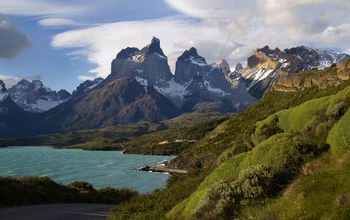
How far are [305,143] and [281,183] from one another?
7.02 feet

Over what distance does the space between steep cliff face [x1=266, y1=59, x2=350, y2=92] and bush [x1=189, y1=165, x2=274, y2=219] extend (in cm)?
4587

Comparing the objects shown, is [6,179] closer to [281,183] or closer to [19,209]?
[19,209]

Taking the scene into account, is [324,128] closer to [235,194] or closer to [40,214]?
[235,194]

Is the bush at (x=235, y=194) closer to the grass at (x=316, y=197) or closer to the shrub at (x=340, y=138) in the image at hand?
the grass at (x=316, y=197)

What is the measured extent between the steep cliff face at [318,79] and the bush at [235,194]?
150 ft

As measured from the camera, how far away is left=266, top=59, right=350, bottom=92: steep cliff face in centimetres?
4592

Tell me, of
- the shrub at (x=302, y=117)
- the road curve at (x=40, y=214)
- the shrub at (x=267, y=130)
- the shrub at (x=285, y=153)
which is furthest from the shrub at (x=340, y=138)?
the road curve at (x=40, y=214)

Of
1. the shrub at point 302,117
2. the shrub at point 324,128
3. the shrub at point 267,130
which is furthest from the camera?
the shrub at point 267,130

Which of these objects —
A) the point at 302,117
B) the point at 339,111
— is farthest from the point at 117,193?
the point at 339,111

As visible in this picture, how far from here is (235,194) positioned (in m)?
8.45

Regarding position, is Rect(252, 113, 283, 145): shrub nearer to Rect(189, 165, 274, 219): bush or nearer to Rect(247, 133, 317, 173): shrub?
Rect(247, 133, 317, 173): shrub

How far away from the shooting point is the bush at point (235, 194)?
808 centimetres

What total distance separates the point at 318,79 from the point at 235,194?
199 ft

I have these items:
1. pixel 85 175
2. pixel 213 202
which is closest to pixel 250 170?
pixel 213 202
